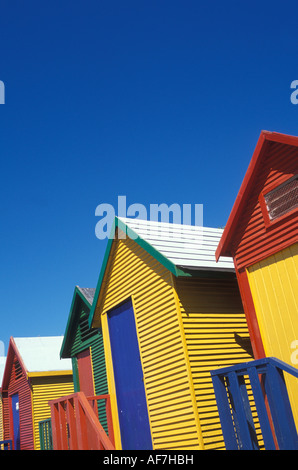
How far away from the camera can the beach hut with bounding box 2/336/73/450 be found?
72.5 ft

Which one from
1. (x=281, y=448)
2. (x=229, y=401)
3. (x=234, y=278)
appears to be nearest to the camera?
(x=281, y=448)

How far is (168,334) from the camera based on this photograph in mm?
10102

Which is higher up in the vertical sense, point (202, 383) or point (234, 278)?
point (234, 278)

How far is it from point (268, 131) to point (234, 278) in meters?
3.54

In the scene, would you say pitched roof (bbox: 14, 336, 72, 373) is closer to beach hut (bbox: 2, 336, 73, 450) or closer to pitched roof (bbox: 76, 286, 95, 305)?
beach hut (bbox: 2, 336, 73, 450)

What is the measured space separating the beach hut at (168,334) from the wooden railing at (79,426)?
6.19ft

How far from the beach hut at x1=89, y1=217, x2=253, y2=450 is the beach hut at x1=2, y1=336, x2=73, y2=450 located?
1132 cm

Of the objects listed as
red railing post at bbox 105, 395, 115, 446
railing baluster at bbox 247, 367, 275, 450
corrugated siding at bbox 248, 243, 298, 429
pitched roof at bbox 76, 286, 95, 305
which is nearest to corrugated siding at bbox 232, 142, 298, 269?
corrugated siding at bbox 248, 243, 298, 429

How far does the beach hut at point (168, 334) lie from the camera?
9.45 meters

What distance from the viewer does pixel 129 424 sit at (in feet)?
37.1

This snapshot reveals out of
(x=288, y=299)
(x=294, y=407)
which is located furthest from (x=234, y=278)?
(x=294, y=407)

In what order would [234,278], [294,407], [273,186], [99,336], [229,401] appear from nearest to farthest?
1. [229,401]
2. [294,407]
3. [273,186]
4. [234,278]
5. [99,336]

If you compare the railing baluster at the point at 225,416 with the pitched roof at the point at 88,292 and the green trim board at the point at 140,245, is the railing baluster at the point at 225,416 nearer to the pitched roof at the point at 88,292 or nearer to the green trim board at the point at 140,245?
the green trim board at the point at 140,245
